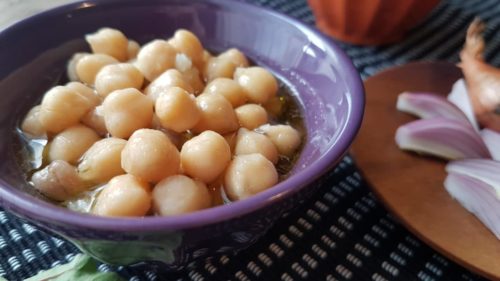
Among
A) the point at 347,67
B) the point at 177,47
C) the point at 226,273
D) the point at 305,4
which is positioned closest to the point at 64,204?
the point at 226,273

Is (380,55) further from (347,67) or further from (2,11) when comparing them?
(2,11)

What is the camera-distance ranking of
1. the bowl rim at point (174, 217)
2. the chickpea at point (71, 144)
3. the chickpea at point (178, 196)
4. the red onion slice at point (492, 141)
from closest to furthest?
the bowl rim at point (174, 217) → the chickpea at point (178, 196) → the chickpea at point (71, 144) → the red onion slice at point (492, 141)

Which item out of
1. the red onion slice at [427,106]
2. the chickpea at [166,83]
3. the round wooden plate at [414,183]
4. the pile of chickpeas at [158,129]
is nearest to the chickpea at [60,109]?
the pile of chickpeas at [158,129]

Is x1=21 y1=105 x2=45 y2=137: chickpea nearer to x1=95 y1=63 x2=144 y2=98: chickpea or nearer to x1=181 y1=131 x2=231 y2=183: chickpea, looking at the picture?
x1=95 y1=63 x2=144 y2=98: chickpea

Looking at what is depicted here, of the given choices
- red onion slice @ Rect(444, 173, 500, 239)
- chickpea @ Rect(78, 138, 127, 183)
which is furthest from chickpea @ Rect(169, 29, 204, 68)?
red onion slice @ Rect(444, 173, 500, 239)

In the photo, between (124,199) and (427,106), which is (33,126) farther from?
(427,106)

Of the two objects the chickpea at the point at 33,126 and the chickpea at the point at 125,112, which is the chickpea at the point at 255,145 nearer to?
the chickpea at the point at 125,112
